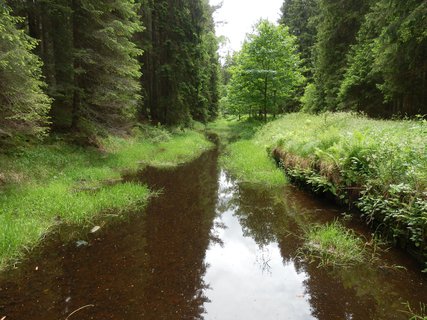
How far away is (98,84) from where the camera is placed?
1270 cm

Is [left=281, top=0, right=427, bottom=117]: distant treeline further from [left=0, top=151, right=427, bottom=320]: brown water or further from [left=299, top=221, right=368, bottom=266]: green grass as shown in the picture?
[left=299, top=221, right=368, bottom=266]: green grass

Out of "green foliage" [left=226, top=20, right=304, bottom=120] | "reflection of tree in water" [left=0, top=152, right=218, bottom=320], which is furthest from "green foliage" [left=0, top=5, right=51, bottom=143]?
"green foliage" [left=226, top=20, right=304, bottom=120]

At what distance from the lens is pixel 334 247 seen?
18.8 ft

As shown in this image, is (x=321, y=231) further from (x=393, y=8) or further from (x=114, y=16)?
(x=114, y=16)

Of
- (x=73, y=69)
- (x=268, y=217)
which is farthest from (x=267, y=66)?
(x=268, y=217)

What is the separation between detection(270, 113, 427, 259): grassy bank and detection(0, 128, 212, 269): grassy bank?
16.2 ft

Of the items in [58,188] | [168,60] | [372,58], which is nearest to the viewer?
[58,188]

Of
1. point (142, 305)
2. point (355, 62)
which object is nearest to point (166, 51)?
point (355, 62)

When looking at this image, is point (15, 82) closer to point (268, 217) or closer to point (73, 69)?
point (73, 69)

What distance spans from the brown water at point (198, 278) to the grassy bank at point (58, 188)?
1.67ft

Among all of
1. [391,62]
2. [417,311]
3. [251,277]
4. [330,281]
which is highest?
[391,62]

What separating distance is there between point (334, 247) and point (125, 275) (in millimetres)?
3710

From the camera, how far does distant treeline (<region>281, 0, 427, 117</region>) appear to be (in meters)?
11.5

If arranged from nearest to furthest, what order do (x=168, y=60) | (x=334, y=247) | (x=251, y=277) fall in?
(x=251, y=277) → (x=334, y=247) → (x=168, y=60)
